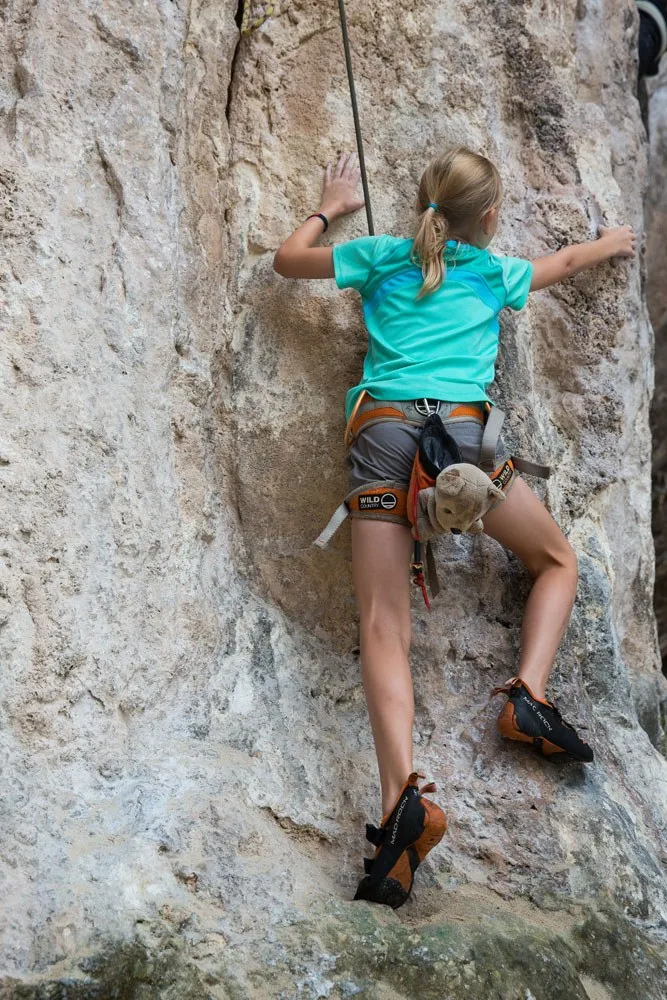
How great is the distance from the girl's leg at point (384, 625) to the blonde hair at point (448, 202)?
0.67 meters

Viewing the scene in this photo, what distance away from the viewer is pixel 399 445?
268cm

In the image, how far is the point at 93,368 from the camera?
101 inches

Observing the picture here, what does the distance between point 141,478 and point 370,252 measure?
89 cm

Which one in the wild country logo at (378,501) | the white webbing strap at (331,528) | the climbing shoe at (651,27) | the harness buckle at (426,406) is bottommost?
the white webbing strap at (331,528)

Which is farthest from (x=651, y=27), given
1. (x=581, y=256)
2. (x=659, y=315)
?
(x=581, y=256)

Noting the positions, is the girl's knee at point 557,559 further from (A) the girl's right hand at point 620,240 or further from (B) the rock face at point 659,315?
(B) the rock face at point 659,315

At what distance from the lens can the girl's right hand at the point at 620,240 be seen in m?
3.42

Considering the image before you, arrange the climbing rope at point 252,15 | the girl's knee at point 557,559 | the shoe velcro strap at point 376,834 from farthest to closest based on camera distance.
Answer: the climbing rope at point 252,15 → the girl's knee at point 557,559 → the shoe velcro strap at point 376,834

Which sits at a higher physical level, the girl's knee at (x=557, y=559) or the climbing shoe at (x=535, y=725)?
the girl's knee at (x=557, y=559)

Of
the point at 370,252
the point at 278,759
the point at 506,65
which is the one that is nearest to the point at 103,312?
the point at 370,252

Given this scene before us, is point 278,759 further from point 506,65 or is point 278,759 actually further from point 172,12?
point 506,65

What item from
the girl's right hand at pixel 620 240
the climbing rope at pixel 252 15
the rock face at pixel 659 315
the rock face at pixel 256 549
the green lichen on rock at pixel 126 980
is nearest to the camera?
the green lichen on rock at pixel 126 980

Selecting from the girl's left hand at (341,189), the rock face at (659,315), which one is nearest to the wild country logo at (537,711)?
the girl's left hand at (341,189)

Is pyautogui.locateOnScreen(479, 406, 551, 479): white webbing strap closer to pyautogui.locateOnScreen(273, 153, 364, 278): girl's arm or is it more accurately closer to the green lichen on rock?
pyautogui.locateOnScreen(273, 153, 364, 278): girl's arm
